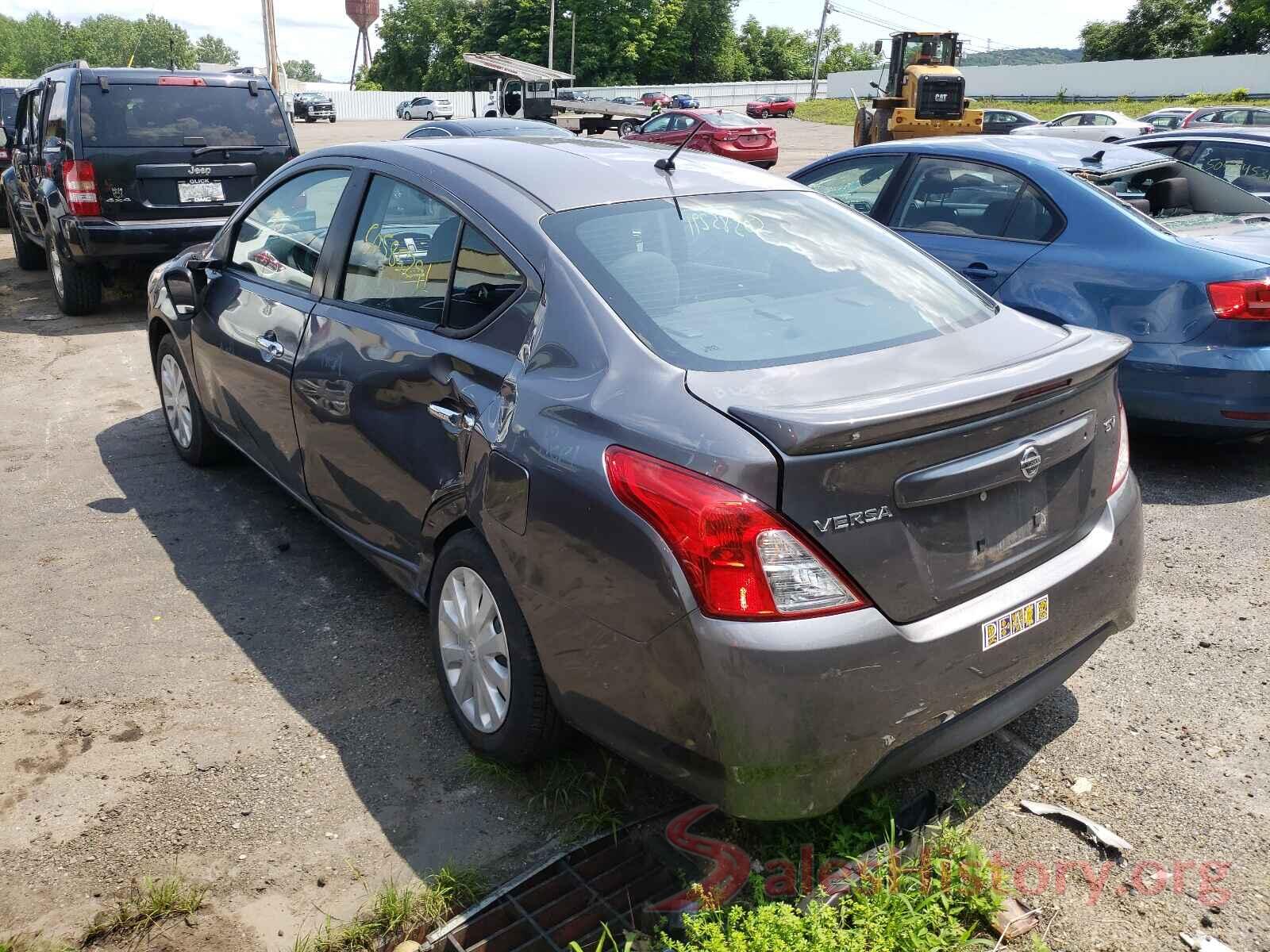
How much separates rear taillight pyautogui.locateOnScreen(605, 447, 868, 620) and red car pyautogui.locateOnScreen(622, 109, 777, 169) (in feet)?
79.8

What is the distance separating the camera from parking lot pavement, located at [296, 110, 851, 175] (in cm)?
3365

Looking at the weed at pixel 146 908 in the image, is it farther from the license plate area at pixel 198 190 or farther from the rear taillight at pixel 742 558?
the license plate area at pixel 198 190

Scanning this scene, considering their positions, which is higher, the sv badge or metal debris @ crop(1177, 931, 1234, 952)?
the sv badge

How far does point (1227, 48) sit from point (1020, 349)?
73.5 meters

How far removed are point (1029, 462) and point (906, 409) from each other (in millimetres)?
457

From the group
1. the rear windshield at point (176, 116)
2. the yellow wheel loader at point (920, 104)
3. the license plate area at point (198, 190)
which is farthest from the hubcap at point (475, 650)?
the yellow wheel loader at point (920, 104)

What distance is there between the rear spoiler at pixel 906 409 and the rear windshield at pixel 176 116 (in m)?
8.26

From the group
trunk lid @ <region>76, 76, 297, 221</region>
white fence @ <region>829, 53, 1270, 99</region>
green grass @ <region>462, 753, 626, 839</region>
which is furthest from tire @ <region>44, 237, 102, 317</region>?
white fence @ <region>829, 53, 1270, 99</region>

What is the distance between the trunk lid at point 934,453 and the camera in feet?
7.63

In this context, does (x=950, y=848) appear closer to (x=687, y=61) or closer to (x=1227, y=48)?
(x=1227, y=48)

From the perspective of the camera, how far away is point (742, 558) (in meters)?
2.30

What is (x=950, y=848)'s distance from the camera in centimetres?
273

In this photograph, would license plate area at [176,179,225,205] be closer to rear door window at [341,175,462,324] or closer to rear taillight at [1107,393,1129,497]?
rear door window at [341,175,462,324]

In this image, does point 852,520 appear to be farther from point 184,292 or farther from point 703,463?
point 184,292
